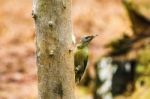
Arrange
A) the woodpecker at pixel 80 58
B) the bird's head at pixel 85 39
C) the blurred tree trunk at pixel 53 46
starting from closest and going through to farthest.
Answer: the blurred tree trunk at pixel 53 46, the woodpecker at pixel 80 58, the bird's head at pixel 85 39

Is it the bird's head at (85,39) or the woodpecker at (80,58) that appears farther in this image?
the bird's head at (85,39)

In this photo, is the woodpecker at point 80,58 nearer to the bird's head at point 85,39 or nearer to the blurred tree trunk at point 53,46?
the bird's head at point 85,39

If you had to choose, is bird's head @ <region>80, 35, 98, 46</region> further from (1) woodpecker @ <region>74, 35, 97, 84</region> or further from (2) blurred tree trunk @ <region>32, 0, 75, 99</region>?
(2) blurred tree trunk @ <region>32, 0, 75, 99</region>

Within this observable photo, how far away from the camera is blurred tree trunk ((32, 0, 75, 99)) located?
274cm

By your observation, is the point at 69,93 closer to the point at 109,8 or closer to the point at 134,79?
the point at 134,79

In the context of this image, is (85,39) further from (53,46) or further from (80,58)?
(53,46)

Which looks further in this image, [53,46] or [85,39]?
[85,39]

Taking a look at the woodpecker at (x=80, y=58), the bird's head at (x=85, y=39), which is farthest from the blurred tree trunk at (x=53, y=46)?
the bird's head at (x=85, y=39)

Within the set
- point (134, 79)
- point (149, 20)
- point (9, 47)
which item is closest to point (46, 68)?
point (134, 79)

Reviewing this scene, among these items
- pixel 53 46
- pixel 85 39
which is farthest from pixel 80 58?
pixel 53 46

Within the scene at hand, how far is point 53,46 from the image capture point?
109 inches

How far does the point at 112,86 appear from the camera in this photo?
734cm

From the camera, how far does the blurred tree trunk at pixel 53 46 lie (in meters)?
2.74

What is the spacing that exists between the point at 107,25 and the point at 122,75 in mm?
4507
